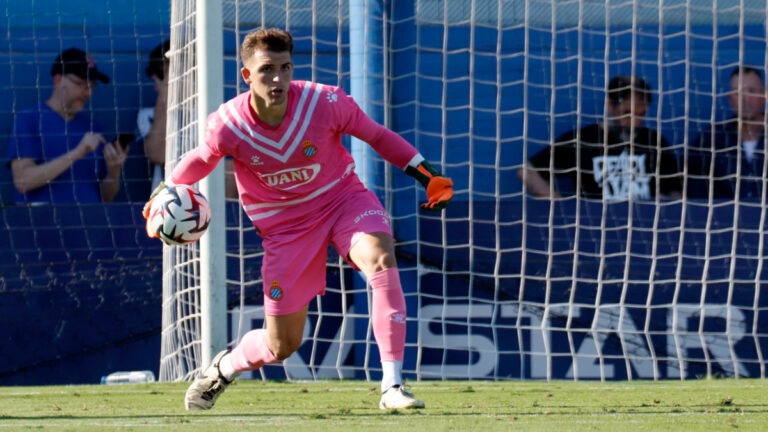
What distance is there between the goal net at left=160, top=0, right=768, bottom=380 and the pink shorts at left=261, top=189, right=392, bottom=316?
251cm

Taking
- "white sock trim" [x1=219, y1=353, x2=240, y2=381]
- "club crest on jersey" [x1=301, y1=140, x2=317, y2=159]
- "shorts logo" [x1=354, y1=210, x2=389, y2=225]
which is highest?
"club crest on jersey" [x1=301, y1=140, x2=317, y2=159]

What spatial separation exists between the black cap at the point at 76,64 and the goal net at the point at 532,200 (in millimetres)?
983

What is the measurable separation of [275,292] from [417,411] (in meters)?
0.94

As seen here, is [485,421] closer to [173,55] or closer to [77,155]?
[173,55]

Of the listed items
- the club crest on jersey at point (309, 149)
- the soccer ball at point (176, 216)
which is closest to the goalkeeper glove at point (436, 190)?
the club crest on jersey at point (309, 149)

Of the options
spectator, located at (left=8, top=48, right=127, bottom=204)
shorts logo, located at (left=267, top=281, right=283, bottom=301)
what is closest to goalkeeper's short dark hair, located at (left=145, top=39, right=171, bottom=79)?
spectator, located at (left=8, top=48, right=127, bottom=204)

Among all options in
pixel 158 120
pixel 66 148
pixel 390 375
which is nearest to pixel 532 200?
pixel 158 120

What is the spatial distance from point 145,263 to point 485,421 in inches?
181

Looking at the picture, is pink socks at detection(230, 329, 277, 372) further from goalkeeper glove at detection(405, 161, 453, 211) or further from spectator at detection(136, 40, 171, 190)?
spectator at detection(136, 40, 171, 190)

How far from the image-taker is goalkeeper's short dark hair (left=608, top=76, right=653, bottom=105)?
9.41 m

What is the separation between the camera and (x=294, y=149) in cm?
579

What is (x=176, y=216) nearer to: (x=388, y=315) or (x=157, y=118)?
(x=388, y=315)

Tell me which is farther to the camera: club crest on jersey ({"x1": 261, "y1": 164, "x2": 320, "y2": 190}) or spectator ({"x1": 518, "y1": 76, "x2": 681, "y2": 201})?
spectator ({"x1": 518, "y1": 76, "x2": 681, "y2": 201})

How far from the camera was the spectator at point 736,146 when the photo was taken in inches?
367
